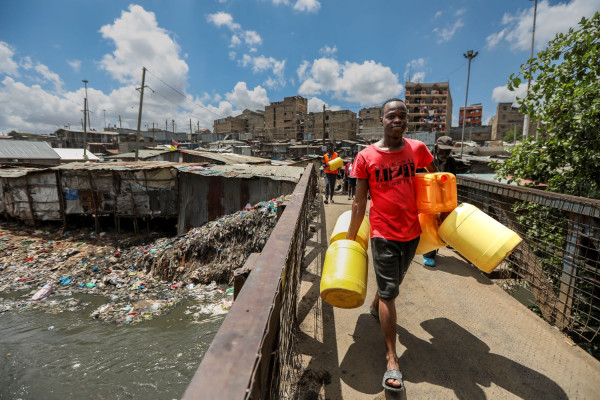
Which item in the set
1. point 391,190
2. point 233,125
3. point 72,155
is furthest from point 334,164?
point 233,125

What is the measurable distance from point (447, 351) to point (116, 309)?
739 cm

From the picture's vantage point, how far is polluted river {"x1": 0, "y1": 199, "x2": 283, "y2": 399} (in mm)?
4570

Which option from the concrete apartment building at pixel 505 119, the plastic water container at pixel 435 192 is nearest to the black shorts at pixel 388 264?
the plastic water container at pixel 435 192

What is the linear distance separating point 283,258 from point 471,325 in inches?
83.6

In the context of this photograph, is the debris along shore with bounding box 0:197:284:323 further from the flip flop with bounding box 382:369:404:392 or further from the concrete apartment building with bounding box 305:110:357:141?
the concrete apartment building with bounding box 305:110:357:141

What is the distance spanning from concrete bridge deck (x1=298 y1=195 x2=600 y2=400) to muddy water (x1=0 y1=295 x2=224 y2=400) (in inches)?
129

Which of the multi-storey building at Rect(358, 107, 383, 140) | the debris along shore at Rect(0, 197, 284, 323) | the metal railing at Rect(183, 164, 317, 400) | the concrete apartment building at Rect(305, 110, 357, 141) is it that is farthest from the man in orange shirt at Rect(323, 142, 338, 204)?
the multi-storey building at Rect(358, 107, 383, 140)

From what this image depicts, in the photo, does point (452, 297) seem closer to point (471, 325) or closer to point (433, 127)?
point (471, 325)

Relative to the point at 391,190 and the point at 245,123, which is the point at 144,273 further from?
the point at 245,123

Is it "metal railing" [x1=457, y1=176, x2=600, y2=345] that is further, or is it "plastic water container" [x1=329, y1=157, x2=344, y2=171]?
"plastic water container" [x1=329, y1=157, x2=344, y2=171]

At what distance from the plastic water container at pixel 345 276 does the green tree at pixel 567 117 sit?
3.85 metres

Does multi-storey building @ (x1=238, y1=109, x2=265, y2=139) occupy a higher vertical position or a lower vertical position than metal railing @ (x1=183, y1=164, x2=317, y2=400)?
higher

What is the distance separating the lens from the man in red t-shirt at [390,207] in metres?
1.91

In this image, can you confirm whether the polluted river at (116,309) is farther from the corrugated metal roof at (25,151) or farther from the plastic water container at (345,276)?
the corrugated metal roof at (25,151)
